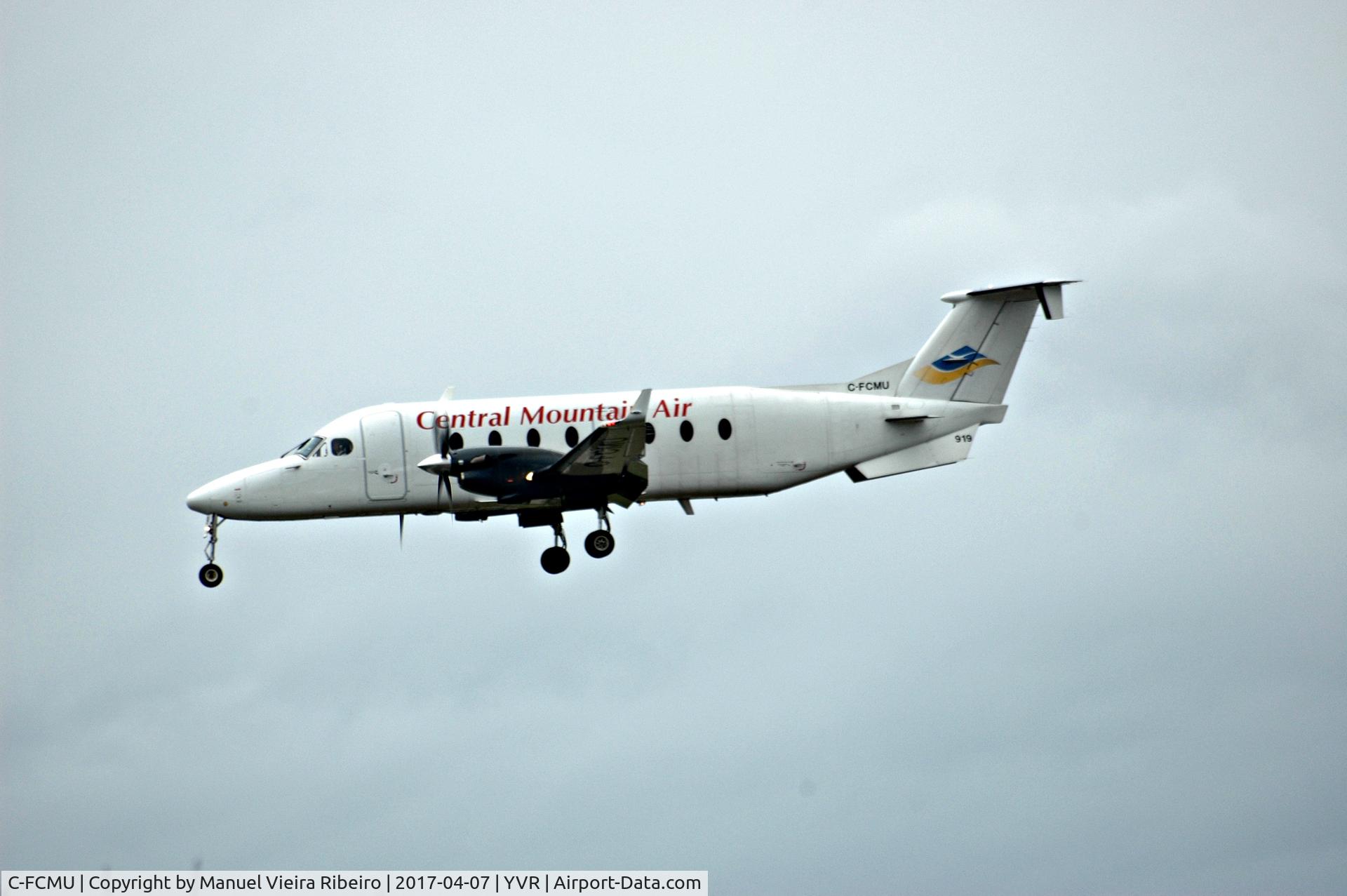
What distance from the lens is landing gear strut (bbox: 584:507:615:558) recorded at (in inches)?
1225

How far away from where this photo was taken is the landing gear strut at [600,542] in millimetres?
31125

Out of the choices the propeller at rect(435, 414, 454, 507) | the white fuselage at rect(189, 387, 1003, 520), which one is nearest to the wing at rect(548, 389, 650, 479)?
the white fuselage at rect(189, 387, 1003, 520)

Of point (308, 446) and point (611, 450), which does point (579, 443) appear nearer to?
point (611, 450)

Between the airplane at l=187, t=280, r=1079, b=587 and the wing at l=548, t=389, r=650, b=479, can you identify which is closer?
the wing at l=548, t=389, r=650, b=479

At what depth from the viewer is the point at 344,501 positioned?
31.3 m

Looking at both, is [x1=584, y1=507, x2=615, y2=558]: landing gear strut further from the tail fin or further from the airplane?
the tail fin

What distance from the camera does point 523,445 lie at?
3094cm

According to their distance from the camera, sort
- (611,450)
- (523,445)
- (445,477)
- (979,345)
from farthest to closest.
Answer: (979,345)
(523,445)
(445,477)
(611,450)

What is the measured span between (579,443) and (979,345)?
9780 millimetres

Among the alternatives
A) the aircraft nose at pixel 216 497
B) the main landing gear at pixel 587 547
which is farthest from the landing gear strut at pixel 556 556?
the aircraft nose at pixel 216 497

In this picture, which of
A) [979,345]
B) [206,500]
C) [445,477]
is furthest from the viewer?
[979,345]

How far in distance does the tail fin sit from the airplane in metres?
0.63

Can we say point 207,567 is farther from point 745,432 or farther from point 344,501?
point 745,432

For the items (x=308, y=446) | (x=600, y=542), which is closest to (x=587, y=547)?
(x=600, y=542)
